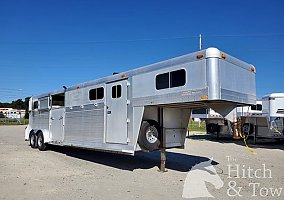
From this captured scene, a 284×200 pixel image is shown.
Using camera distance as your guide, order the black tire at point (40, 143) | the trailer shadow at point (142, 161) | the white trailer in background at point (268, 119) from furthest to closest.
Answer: the white trailer in background at point (268, 119) → the black tire at point (40, 143) → the trailer shadow at point (142, 161)

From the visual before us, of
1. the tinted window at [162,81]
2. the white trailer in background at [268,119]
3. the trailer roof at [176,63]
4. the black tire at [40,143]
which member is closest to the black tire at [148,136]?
the tinted window at [162,81]

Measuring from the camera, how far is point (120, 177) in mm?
7516

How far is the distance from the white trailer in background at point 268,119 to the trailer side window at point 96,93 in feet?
28.8

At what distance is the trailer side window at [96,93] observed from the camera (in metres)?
9.33

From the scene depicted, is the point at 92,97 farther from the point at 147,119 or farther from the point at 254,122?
the point at 254,122

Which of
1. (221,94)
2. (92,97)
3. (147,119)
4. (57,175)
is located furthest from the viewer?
(92,97)

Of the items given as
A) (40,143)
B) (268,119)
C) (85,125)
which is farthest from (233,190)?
(40,143)

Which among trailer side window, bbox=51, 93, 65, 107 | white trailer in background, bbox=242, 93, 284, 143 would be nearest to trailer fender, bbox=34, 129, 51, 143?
trailer side window, bbox=51, 93, 65, 107

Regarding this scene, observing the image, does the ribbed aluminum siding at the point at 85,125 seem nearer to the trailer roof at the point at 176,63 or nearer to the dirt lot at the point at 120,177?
the dirt lot at the point at 120,177

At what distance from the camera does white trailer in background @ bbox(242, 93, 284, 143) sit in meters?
13.6

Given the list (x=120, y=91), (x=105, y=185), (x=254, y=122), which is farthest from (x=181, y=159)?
(x=254, y=122)

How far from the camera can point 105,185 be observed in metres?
6.64

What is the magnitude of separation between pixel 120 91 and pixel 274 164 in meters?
5.92

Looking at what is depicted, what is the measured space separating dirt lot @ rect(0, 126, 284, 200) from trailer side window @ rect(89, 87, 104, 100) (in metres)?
2.25
